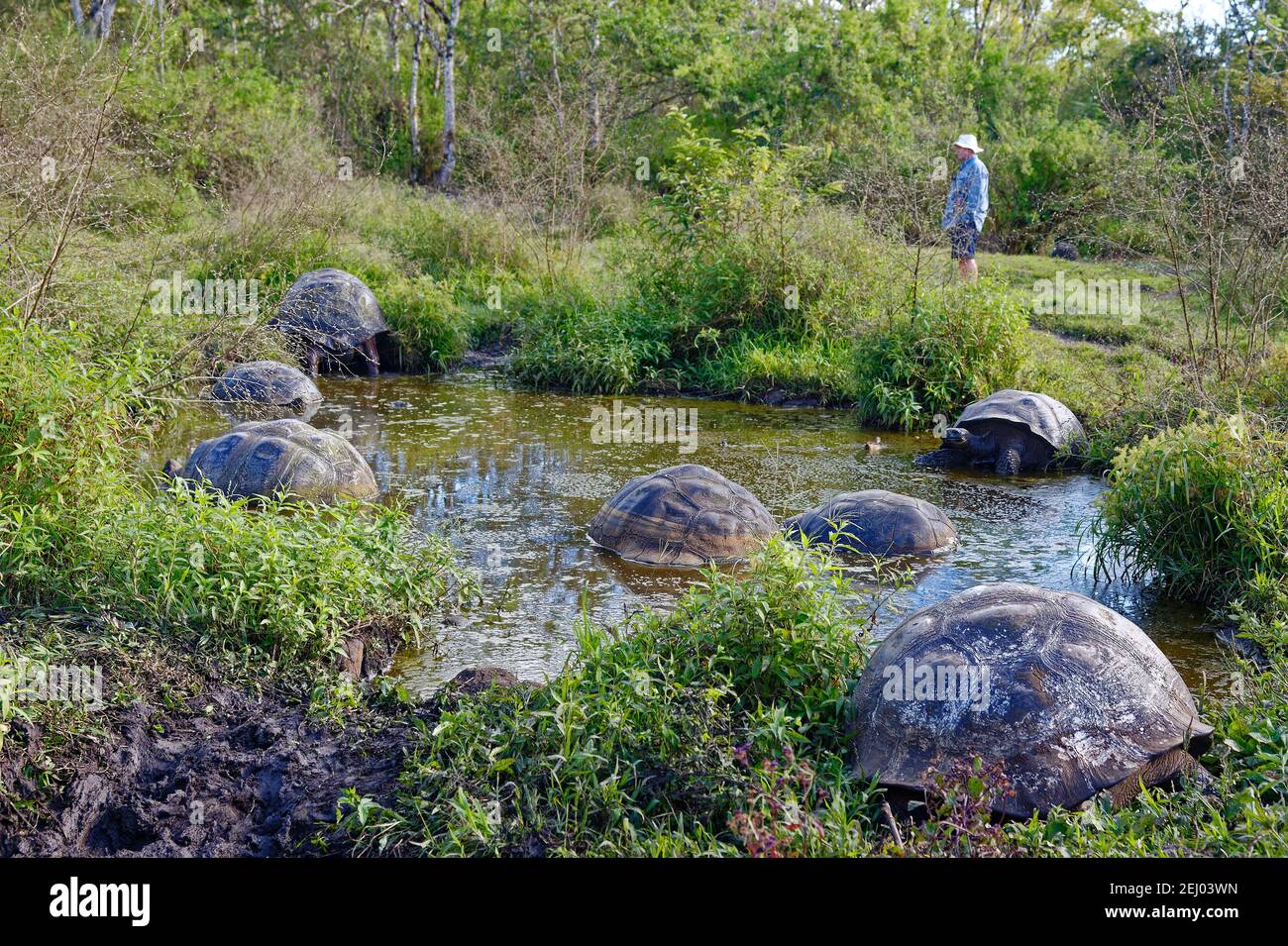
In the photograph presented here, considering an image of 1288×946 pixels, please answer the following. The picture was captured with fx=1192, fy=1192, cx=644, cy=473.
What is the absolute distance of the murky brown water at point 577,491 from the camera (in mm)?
6000

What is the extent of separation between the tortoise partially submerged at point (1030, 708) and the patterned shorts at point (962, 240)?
8001 mm

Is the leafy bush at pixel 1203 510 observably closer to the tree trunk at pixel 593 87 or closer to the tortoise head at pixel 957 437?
the tortoise head at pixel 957 437

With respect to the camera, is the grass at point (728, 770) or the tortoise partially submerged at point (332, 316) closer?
the grass at point (728, 770)

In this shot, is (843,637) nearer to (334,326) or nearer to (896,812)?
(896,812)

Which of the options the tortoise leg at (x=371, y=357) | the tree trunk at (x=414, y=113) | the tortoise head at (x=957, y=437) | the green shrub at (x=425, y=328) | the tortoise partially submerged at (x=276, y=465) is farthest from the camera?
the tree trunk at (x=414, y=113)

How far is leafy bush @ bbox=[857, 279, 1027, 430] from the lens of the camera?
10.8 meters

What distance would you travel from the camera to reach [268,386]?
11.0 meters

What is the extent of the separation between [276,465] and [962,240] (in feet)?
24.7

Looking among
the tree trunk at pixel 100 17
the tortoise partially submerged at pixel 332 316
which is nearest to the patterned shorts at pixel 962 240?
the tortoise partially submerged at pixel 332 316

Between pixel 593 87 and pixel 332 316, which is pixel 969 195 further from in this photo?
pixel 593 87

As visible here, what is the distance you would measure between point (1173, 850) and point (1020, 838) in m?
0.43

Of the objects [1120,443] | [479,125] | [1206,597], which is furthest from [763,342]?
[479,125]

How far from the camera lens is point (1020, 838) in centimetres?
345

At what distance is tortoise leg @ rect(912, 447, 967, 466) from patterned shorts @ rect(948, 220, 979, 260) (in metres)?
2.83
